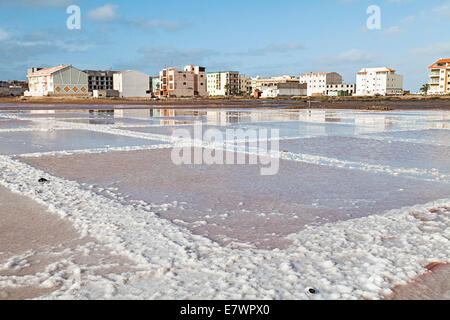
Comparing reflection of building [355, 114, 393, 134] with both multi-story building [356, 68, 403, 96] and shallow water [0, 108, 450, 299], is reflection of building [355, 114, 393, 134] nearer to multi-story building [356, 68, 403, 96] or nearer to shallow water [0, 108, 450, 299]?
shallow water [0, 108, 450, 299]

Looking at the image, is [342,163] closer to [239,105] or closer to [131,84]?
[239,105]

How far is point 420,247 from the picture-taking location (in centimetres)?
354

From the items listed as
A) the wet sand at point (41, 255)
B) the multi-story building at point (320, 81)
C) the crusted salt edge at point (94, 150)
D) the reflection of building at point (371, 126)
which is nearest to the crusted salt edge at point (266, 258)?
the wet sand at point (41, 255)

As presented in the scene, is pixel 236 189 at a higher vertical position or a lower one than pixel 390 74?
lower

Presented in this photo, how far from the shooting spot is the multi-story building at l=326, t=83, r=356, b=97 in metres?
146

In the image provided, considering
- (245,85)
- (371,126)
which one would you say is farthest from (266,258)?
(245,85)

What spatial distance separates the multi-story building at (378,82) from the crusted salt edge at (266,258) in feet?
482

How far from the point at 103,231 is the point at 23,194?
190 cm

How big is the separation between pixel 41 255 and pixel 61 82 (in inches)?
3630

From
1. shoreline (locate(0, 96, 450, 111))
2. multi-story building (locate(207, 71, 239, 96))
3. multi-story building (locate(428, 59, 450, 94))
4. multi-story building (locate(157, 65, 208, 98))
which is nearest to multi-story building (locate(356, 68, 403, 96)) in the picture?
multi-story building (locate(428, 59, 450, 94))

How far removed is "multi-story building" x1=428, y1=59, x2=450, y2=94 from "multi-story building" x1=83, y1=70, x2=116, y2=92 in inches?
3370

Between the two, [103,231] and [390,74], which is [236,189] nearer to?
[103,231]
